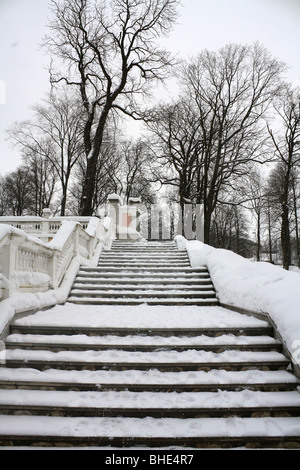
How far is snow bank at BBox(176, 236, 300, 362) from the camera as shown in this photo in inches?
131

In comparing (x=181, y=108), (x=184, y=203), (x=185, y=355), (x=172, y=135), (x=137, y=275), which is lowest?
(x=185, y=355)

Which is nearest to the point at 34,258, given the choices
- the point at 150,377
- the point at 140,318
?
the point at 140,318

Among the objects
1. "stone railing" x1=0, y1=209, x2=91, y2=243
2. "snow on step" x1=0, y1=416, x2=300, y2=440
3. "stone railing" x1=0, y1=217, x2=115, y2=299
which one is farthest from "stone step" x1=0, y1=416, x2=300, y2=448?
"stone railing" x1=0, y1=209, x2=91, y2=243

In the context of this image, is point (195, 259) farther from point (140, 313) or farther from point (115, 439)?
point (115, 439)

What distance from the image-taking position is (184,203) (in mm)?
20547

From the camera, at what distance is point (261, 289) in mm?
4234

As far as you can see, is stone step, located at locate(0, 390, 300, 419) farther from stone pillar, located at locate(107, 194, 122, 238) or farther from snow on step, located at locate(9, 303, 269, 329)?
stone pillar, located at locate(107, 194, 122, 238)

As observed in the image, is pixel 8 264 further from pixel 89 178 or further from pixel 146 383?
pixel 89 178

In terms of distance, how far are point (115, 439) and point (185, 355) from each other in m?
1.23

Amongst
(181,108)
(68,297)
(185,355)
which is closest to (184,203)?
(181,108)

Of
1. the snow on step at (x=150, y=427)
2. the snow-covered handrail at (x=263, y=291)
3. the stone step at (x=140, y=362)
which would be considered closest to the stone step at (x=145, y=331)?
the snow-covered handrail at (x=263, y=291)

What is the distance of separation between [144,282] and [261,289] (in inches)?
124

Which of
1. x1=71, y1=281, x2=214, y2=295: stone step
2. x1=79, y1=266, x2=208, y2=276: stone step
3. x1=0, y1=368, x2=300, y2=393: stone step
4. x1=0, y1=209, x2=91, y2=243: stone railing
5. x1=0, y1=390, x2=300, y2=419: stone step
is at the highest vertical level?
x1=0, y1=209, x2=91, y2=243: stone railing

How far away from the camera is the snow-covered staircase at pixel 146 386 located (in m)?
2.45
